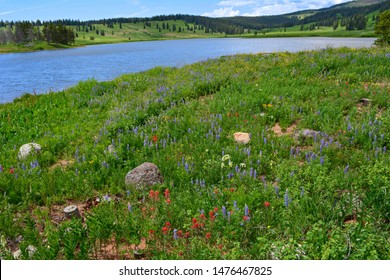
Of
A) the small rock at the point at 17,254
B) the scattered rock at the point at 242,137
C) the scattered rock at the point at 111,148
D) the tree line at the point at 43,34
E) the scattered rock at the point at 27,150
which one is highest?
the tree line at the point at 43,34

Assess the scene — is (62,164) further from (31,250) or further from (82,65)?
(82,65)

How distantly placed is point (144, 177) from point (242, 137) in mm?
2890

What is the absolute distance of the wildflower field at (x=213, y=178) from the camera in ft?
14.3

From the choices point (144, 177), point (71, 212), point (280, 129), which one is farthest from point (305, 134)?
point (71, 212)

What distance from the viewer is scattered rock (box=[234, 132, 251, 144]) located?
7804mm

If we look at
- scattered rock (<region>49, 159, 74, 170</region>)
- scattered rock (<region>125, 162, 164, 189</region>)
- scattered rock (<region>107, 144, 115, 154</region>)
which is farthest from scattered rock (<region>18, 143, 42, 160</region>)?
scattered rock (<region>125, 162, 164, 189</region>)

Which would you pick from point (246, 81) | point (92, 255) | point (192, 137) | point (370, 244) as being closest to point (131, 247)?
point (92, 255)

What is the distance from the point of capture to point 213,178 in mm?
6223

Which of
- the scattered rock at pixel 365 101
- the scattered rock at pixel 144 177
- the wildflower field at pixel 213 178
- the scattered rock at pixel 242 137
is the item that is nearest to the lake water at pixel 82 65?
the wildflower field at pixel 213 178

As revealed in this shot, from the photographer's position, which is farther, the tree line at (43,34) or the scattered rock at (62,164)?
the tree line at (43,34)

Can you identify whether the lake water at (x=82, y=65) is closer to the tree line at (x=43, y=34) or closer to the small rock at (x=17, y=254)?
the small rock at (x=17, y=254)

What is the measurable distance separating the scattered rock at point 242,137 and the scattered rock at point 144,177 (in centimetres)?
238

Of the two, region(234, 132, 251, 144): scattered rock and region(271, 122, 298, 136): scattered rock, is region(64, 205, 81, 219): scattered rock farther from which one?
region(271, 122, 298, 136): scattered rock

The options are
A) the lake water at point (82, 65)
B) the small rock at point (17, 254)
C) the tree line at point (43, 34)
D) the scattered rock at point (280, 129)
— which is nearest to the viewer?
the small rock at point (17, 254)
